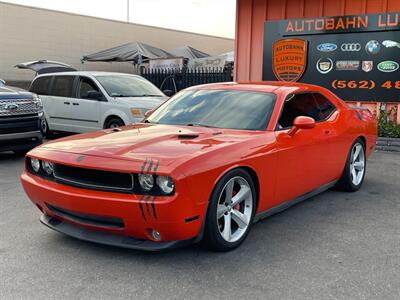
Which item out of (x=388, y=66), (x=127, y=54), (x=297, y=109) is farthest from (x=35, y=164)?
(x=127, y=54)

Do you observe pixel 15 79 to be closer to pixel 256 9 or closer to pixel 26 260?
pixel 256 9

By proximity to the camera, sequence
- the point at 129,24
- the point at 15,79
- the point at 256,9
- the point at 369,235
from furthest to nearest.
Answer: the point at 129,24 < the point at 15,79 < the point at 256,9 < the point at 369,235

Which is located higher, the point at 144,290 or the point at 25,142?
the point at 25,142

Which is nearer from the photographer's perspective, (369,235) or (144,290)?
(144,290)

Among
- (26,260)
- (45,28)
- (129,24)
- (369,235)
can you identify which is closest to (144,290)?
(26,260)

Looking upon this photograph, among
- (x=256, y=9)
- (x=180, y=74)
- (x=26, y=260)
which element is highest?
(x=256, y=9)

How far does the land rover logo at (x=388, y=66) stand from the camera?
34.0 feet

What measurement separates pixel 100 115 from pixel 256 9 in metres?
5.20

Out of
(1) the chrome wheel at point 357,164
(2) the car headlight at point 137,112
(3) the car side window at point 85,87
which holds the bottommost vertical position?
(1) the chrome wheel at point 357,164

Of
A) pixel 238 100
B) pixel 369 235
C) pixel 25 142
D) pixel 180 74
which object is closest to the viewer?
pixel 369 235

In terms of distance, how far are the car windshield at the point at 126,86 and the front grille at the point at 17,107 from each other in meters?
1.77

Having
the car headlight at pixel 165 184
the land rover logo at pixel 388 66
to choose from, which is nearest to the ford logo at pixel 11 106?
the car headlight at pixel 165 184

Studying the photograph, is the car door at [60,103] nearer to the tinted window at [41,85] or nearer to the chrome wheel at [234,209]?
the tinted window at [41,85]

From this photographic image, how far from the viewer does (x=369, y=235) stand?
4457mm
